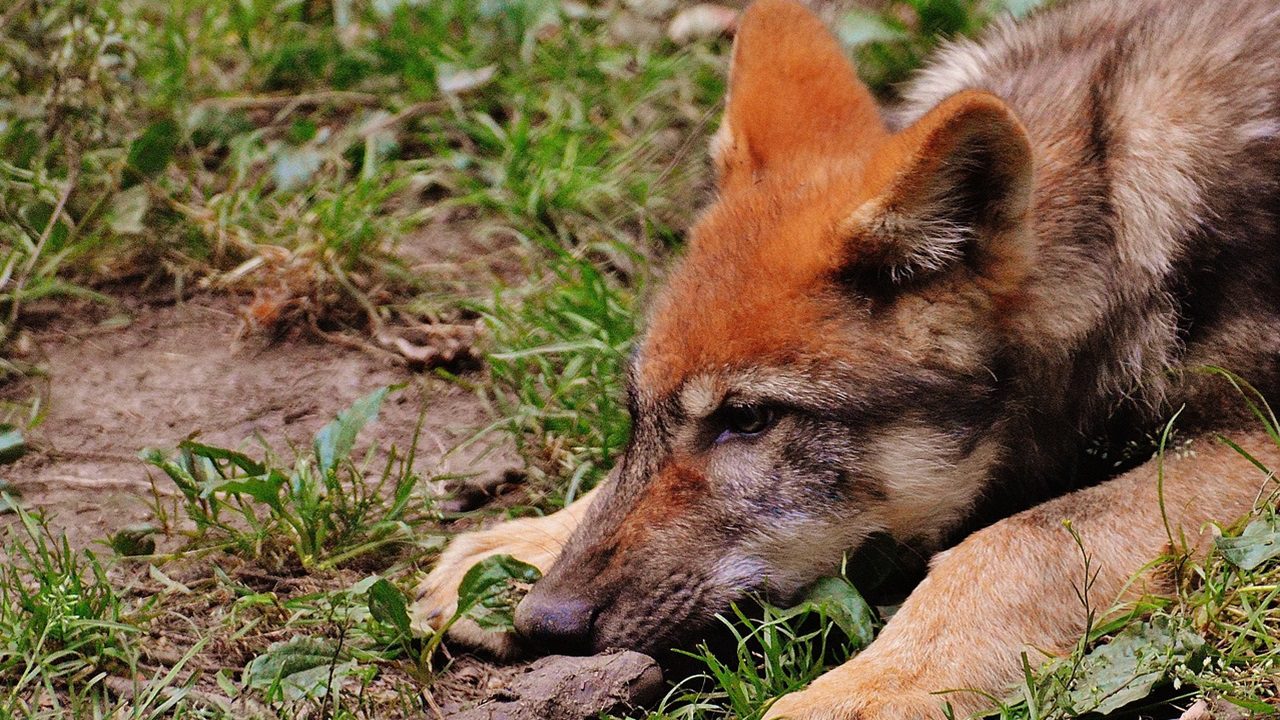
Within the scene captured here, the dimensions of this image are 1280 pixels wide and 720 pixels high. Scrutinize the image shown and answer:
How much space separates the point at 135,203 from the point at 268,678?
2.77 meters

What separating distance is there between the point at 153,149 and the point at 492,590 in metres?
2.86

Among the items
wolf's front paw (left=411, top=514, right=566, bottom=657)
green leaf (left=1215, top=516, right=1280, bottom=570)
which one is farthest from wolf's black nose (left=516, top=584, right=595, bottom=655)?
green leaf (left=1215, top=516, right=1280, bottom=570)

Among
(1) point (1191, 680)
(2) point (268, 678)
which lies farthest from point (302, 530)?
(1) point (1191, 680)

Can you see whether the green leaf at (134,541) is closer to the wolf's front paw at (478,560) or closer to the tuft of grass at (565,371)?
the wolf's front paw at (478,560)

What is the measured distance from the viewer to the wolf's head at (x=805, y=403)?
11.7ft

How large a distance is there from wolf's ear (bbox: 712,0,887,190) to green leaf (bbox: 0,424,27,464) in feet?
8.10

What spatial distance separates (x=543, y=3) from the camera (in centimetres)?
650

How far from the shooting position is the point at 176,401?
4918mm

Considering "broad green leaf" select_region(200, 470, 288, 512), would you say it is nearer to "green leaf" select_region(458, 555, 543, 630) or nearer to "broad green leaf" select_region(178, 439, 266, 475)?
"broad green leaf" select_region(178, 439, 266, 475)

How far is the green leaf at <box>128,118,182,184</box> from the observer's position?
557 centimetres

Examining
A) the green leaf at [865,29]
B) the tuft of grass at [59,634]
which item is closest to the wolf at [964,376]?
the tuft of grass at [59,634]

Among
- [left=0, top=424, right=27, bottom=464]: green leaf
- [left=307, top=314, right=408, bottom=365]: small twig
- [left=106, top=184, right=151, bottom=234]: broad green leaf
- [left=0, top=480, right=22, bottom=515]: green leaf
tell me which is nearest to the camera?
[left=0, top=480, right=22, bottom=515]: green leaf

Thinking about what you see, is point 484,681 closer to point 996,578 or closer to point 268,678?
point 268,678

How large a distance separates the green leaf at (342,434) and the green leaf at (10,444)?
3.36ft
